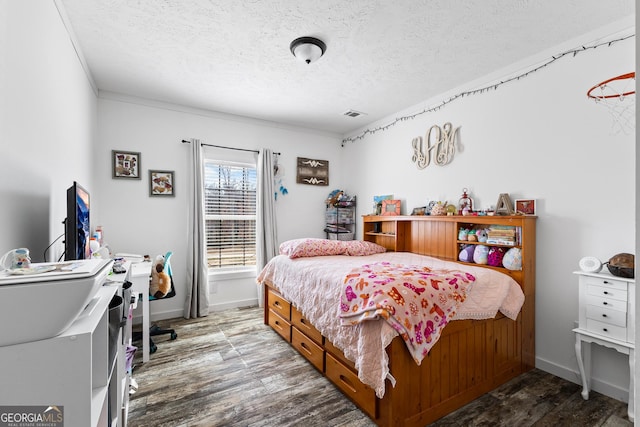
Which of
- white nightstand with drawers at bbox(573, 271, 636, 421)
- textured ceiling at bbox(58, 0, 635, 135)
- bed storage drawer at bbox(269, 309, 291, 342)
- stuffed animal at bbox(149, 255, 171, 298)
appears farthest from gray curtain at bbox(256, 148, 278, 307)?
white nightstand with drawers at bbox(573, 271, 636, 421)

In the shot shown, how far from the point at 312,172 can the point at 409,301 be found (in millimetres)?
3206

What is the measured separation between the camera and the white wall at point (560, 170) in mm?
2018

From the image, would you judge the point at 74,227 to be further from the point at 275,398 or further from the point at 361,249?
the point at 361,249

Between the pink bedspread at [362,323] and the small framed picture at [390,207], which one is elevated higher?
the small framed picture at [390,207]

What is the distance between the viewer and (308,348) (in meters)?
2.45

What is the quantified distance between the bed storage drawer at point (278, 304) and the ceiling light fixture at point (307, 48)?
7.39ft

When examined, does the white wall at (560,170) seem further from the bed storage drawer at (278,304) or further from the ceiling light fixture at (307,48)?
the bed storage drawer at (278,304)

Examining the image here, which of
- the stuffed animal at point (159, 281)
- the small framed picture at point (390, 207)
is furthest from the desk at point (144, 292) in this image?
the small framed picture at point (390, 207)

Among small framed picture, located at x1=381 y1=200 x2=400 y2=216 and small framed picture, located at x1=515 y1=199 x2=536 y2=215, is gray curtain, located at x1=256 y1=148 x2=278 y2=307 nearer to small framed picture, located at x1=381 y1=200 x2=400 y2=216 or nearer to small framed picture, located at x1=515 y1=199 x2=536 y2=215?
small framed picture, located at x1=381 y1=200 x2=400 y2=216

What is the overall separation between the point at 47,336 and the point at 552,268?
3090 millimetres

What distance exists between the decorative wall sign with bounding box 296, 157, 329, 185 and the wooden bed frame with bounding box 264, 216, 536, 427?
210cm

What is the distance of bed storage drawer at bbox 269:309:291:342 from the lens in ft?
9.24

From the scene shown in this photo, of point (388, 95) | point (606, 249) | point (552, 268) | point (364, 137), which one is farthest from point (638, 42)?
point (364, 137)

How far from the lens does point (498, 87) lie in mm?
2711
